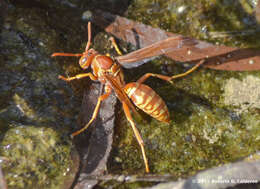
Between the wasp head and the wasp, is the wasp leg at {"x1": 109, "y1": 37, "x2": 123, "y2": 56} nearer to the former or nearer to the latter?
the wasp

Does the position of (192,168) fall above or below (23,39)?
below

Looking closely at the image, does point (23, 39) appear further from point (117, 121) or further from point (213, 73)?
point (213, 73)

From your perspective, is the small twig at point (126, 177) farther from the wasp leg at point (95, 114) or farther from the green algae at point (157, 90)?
the wasp leg at point (95, 114)

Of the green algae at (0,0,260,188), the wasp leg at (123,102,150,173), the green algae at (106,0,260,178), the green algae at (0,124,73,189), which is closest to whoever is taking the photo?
the green algae at (0,124,73,189)

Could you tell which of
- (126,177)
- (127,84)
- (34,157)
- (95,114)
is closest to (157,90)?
(127,84)

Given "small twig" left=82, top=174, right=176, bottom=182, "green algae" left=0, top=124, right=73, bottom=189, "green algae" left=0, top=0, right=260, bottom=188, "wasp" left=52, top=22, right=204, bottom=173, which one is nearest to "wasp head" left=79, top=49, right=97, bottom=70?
"wasp" left=52, top=22, right=204, bottom=173

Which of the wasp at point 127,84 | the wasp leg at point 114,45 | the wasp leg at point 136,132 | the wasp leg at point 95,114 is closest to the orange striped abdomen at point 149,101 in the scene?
the wasp at point 127,84

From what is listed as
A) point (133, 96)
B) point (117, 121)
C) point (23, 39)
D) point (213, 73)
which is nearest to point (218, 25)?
point (213, 73)

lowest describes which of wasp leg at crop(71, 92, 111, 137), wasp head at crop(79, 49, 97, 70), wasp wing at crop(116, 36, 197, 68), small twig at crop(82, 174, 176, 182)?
small twig at crop(82, 174, 176, 182)
